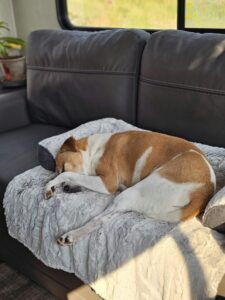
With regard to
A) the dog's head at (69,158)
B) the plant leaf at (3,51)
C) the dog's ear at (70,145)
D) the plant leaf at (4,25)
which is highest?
the plant leaf at (4,25)

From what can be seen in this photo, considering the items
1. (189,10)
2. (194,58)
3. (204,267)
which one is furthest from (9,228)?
(189,10)

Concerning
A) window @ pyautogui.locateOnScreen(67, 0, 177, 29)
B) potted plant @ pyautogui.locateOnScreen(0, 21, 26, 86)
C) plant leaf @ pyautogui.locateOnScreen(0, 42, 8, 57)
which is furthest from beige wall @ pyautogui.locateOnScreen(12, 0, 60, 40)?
plant leaf @ pyautogui.locateOnScreen(0, 42, 8, 57)

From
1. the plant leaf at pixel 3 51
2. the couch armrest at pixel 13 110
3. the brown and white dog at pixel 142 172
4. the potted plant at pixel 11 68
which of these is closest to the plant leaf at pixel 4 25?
the potted plant at pixel 11 68

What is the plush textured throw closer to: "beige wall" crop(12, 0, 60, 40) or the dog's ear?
the dog's ear

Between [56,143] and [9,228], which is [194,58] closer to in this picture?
[56,143]

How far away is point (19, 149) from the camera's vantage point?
6.68ft

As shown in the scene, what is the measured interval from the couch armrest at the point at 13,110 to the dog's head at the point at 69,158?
3.01 feet

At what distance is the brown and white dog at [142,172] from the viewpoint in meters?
1.32

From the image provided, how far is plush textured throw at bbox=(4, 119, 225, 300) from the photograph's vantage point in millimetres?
1134

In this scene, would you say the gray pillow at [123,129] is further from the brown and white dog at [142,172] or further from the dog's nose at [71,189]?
the dog's nose at [71,189]

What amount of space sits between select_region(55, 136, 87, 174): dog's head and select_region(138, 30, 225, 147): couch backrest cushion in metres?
0.53

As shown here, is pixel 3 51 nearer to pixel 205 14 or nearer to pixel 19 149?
pixel 19 149

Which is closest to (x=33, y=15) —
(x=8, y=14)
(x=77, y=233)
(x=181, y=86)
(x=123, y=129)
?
(x=8, y=14)

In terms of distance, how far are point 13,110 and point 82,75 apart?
59cm
